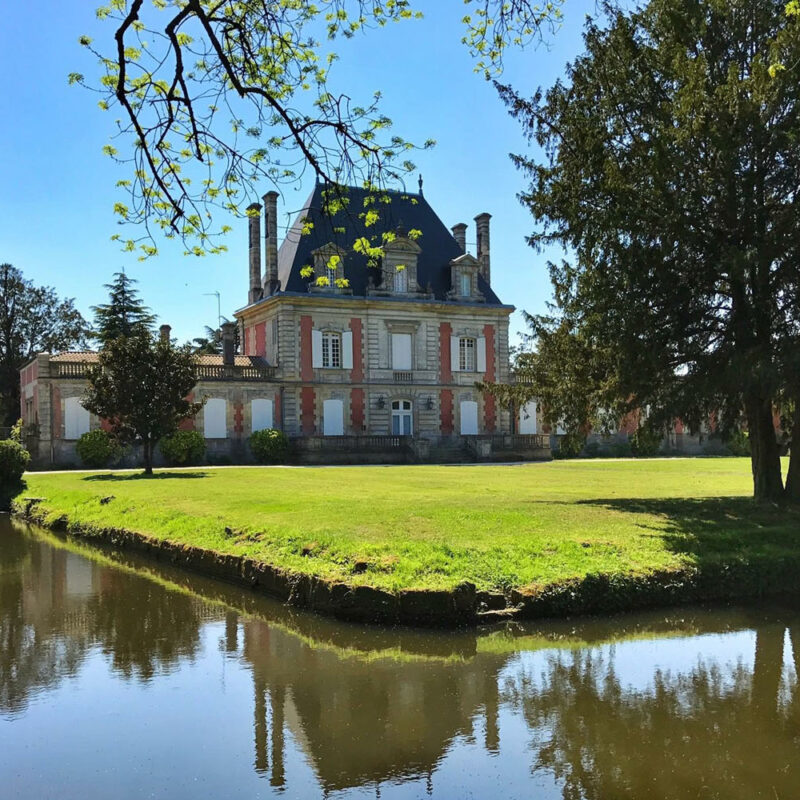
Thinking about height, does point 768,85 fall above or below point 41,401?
above

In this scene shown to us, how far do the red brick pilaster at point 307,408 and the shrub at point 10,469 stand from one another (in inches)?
628

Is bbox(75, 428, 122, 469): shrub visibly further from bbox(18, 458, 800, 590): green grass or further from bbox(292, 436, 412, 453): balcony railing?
bbox(18, 458, 800, 590): green grass

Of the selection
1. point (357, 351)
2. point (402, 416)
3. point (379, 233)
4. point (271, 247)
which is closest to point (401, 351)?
point (357, 351)

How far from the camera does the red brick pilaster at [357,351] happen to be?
35.5m

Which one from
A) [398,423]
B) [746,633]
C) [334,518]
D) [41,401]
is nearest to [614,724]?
[746,633]

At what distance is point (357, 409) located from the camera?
3553 centimetres

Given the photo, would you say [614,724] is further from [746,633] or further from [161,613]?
[161,613]

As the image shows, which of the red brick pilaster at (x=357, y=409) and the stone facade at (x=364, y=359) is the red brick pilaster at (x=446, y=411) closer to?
the stone facade at (x=364, y=359)

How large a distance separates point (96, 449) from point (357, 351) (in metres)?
12.0

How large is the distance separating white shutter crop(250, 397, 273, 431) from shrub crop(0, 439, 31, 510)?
14.2m

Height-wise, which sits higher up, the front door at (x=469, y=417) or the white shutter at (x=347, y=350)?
the white shutter at (x=347, y=350)

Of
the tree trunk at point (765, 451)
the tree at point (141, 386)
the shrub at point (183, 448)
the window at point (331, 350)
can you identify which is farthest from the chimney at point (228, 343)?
the tree trunk at point (765, 451)

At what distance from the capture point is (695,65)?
10172 millimetres

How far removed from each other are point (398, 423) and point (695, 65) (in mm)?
26979
